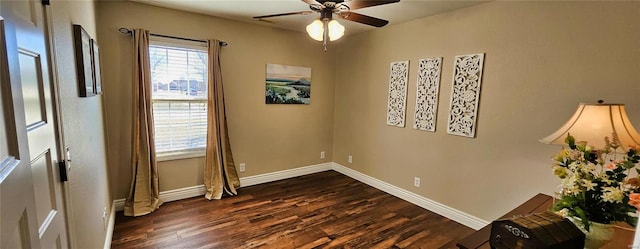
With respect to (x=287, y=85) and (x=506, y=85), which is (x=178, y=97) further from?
(x=506, y=85)

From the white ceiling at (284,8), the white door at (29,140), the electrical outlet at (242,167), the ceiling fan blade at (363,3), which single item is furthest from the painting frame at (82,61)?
the electrical outlet at (242,167)

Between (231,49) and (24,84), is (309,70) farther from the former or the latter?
(24,84)

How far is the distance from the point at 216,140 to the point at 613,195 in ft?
11.1

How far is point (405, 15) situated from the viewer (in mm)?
3115

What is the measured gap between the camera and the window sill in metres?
3.21

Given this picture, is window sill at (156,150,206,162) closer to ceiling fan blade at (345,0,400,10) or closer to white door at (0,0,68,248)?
white door at (0,0,68,248)

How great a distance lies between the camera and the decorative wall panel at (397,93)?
11.3 feet

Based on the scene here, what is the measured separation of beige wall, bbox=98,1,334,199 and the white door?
2.08 metres

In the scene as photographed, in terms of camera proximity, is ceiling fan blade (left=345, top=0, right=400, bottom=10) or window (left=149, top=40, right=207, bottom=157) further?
window (left=149, top=40, right=207, bottom=157)

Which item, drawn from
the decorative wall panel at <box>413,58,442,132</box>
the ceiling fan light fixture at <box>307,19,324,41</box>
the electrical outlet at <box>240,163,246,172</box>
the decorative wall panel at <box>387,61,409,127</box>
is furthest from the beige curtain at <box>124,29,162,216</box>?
the decorative wall panel at <box>413,58,442,132</box>

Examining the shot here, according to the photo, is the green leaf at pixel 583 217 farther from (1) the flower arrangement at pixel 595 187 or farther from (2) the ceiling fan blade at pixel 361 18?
(2) the ceiling fan blade at pixel 361 18

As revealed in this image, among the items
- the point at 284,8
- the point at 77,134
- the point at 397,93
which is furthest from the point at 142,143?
the point at 397,93

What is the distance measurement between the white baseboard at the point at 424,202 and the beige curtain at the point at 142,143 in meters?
2.71

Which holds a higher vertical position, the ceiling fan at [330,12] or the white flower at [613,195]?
the ceiling fan at [330,12]
